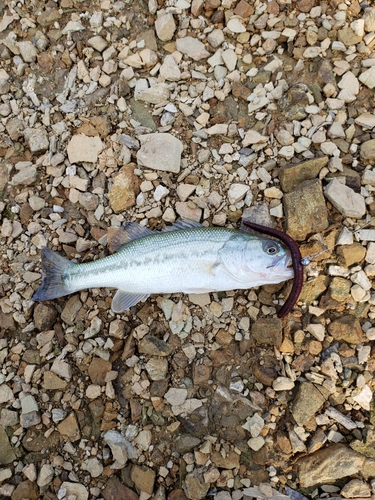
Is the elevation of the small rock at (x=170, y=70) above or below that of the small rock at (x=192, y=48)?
below

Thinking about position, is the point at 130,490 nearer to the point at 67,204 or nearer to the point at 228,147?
the point at 67,204

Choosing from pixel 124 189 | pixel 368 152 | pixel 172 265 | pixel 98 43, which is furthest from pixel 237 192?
pixel 98 43

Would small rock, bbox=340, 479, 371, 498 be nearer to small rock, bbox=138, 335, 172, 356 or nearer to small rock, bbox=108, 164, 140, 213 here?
small rock, bbox=138, 335, 172, 356

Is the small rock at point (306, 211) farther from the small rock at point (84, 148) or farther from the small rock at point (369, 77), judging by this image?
the small rock at point (84, 148)

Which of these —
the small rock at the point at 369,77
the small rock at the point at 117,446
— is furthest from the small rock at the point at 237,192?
the small rock at the point at 117,446

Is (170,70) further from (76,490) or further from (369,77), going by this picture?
(76,490)

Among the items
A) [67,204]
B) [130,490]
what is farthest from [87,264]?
[130,490]
